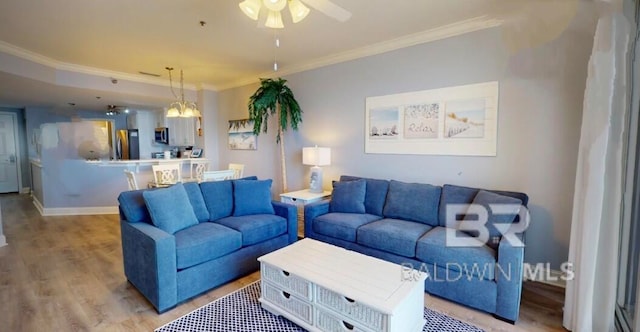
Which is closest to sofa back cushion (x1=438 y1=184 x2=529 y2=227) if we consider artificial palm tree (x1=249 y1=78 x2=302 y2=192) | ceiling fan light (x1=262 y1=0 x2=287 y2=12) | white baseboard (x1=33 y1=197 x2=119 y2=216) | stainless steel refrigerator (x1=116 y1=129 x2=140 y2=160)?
ceiling fan light (x1=262 y1=0 x2=287 y2=12)

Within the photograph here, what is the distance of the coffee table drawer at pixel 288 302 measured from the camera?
78.6 inches

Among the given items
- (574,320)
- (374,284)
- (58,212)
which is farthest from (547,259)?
(58,212)

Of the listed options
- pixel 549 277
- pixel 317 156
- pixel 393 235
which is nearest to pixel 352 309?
pixel 393 235

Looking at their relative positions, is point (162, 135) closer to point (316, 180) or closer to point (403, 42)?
point (316, 180)

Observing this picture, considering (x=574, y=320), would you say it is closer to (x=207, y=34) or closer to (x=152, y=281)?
(x=152, y=281)

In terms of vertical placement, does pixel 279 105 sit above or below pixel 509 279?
above

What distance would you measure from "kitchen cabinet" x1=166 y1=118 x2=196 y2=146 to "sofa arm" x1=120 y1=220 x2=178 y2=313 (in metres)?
4.07

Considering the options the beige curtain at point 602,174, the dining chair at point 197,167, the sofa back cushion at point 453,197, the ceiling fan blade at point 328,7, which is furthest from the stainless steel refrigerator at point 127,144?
the beige curtain at point 602,174

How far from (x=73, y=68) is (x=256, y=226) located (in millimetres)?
3869

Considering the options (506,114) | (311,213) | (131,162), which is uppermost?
(506,114)

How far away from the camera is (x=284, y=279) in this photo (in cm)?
211

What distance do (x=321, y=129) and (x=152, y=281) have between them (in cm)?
279

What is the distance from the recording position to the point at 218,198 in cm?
322

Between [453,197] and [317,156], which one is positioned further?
[317,156]
